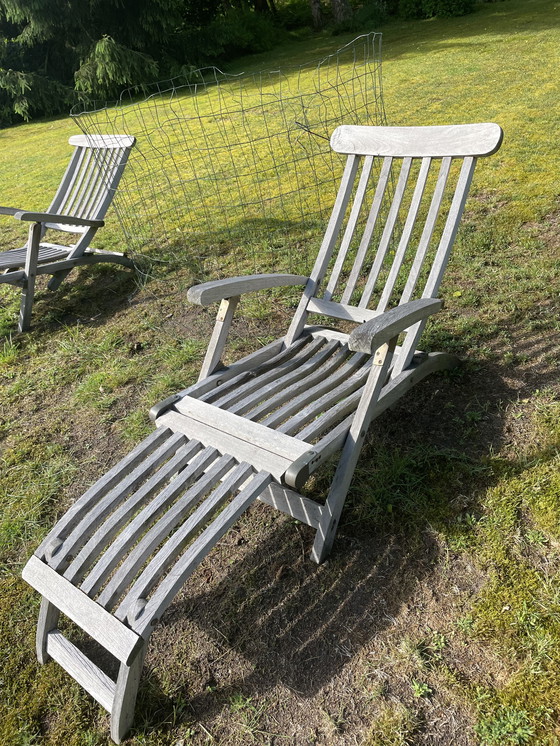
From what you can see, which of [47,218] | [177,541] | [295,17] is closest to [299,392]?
[177,541]

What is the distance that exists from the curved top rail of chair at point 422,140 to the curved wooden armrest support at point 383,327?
810 millimetres

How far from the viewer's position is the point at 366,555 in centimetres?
216

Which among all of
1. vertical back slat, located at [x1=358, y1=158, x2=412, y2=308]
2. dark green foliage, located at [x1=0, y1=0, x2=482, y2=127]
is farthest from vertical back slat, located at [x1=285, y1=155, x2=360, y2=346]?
dark green foliage, located at [x1=0, y1=0, x2=482, y2=127]

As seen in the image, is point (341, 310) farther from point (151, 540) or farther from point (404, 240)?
point (151, 540)

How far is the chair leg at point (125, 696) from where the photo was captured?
1.65 metres

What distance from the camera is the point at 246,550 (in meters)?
2.31

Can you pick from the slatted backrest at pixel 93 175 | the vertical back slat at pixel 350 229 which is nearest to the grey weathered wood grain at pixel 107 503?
the vertical back slat at pixel 350 229

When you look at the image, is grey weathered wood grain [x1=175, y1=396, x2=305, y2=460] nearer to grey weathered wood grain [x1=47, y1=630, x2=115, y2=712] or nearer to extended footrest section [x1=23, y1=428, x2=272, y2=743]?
extended footrest section [x1=23, y1=428, x2=272, y2=743]

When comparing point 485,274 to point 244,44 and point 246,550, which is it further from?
point 244,44

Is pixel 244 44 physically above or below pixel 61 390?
above

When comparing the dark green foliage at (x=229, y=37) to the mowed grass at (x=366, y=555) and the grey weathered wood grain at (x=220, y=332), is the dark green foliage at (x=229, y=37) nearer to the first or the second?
the mowed grass at (x=366, y=555)

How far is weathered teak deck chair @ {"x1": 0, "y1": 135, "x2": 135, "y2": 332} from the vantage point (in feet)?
13.9

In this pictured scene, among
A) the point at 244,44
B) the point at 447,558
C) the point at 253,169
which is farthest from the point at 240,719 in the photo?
the point at 244,44

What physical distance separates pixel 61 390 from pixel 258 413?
6.20 ft
